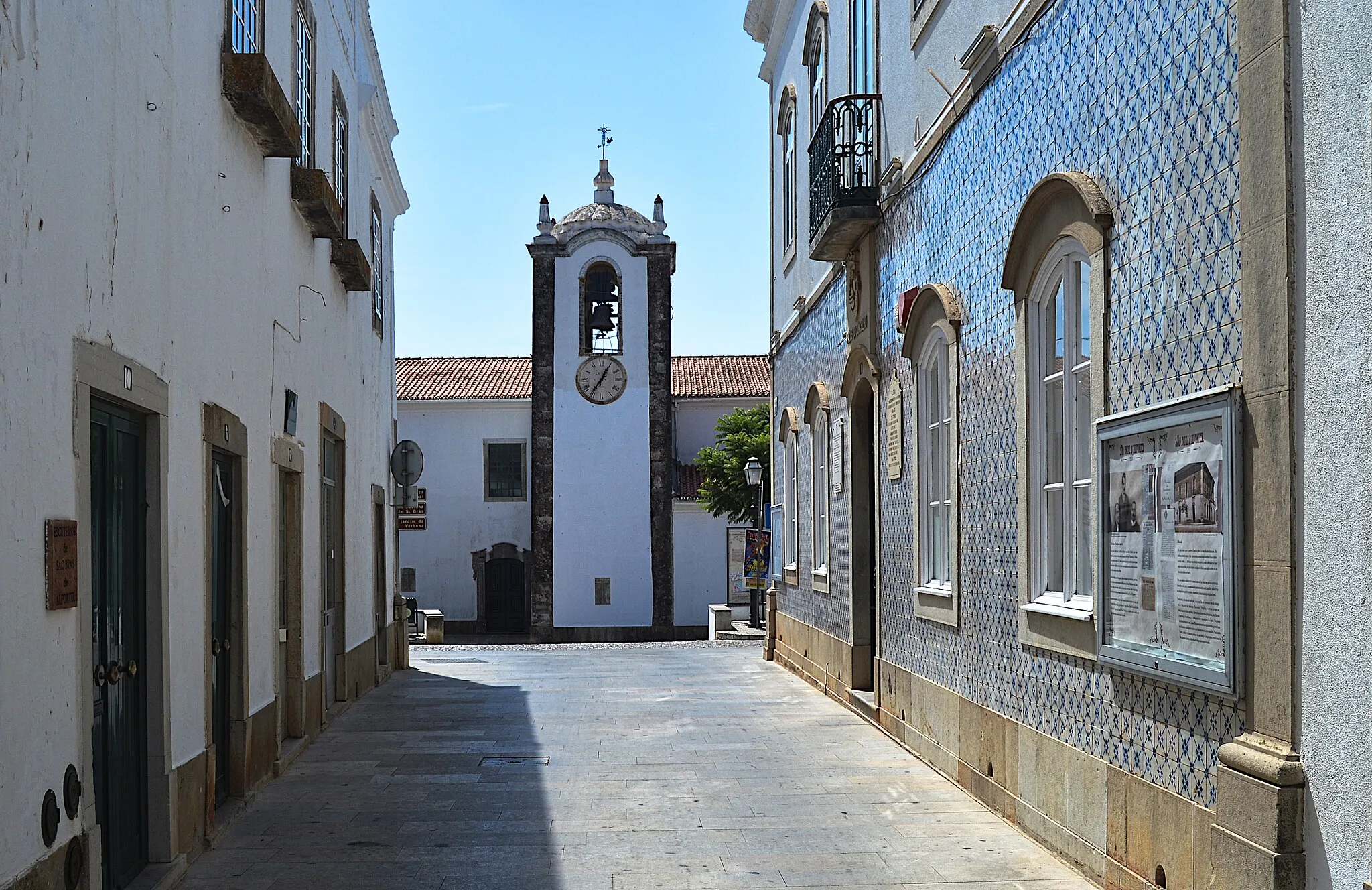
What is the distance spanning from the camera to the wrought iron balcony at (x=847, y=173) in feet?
42.5

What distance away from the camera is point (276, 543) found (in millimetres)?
10781

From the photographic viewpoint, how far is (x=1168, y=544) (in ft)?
19.4

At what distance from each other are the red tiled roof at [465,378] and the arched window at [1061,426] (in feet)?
116

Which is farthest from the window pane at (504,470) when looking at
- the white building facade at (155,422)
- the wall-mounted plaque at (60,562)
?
the wall-mounted plaque at (60,562)

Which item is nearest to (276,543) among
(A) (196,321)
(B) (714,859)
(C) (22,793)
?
(A) (196,321)

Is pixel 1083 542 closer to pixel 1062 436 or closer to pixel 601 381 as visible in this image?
pixel 1062 436

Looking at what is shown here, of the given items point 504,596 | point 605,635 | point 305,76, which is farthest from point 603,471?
point 305,76

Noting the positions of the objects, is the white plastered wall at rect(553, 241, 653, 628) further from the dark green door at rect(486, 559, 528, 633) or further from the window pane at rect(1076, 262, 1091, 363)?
the window pane at rect(1076, 262, 1091, 363)

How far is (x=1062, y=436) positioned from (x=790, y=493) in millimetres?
12151

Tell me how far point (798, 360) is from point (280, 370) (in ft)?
30.7

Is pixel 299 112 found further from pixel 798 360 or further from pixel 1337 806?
pixel 1337 806

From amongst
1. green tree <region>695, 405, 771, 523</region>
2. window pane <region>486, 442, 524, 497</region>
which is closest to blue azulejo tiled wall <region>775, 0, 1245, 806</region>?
green tree <region>695, 405, 771, 523</region>

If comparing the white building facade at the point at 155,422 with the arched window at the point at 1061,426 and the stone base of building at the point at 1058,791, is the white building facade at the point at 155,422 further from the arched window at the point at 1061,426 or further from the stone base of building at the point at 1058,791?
the arched window at the point at 1061,426

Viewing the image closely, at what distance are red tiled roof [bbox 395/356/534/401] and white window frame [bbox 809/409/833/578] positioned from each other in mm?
25860
